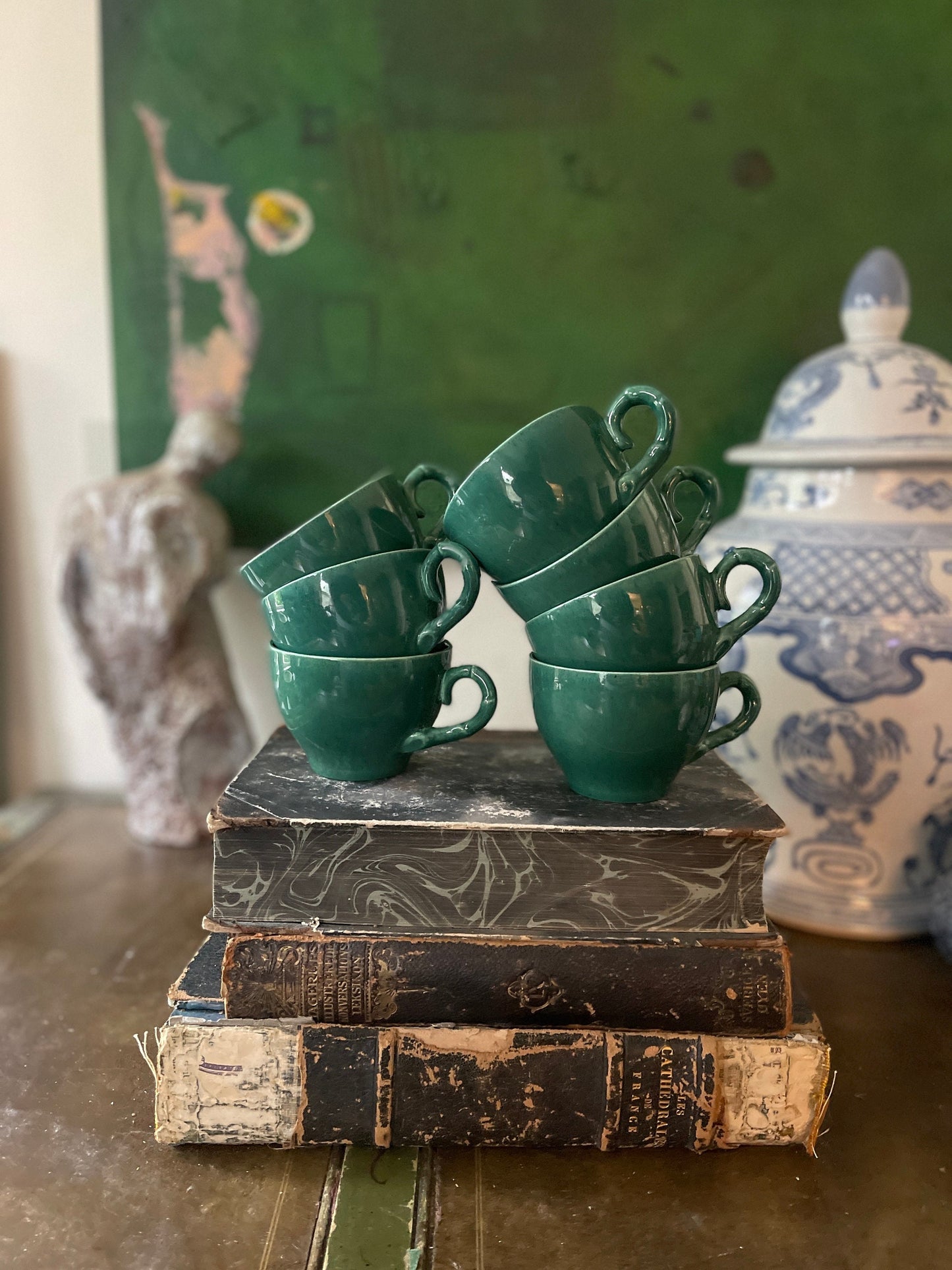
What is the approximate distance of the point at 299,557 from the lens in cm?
66

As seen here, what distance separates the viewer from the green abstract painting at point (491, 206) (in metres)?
1.11

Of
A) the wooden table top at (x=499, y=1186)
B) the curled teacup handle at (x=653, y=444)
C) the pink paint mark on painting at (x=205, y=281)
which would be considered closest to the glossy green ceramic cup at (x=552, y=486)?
the curled teacup handle at (x=653, y=444)

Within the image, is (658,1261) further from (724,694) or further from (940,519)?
(940,519)

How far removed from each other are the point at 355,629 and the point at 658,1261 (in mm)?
417

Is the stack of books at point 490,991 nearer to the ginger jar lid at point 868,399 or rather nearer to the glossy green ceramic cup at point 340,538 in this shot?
the glossy green ceramic cup at point 340,538

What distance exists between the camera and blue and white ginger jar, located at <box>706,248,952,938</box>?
87 centimetres

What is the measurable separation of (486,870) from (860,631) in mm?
456

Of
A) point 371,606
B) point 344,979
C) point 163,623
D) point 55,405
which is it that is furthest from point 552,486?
point 55,405

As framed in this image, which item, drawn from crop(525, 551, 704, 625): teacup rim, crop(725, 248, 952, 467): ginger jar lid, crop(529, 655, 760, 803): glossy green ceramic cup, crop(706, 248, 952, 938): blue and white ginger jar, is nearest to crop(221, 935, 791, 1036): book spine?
crop(529, 655, 760, 803): glossy green ceramic cup

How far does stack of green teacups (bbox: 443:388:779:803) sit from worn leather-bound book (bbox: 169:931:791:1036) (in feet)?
0.38

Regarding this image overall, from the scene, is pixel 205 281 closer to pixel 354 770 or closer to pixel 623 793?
pixel 354 770

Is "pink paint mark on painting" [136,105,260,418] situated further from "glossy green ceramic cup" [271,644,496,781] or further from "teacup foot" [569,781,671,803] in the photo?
"teacup foot" [569,781,671,803]

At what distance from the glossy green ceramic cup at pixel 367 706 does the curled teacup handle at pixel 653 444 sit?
0.16 m

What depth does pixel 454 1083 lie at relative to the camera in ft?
1.99
